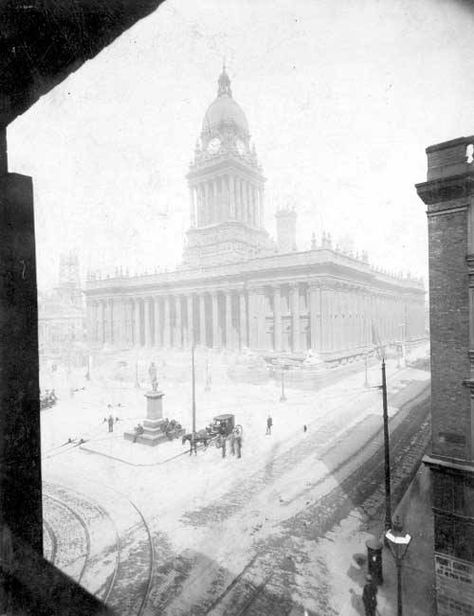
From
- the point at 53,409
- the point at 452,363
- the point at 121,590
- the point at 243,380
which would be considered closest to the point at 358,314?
the point at 243,380

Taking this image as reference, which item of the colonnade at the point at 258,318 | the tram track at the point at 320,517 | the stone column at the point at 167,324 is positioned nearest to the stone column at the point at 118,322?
the colonnade at the point at 258,318

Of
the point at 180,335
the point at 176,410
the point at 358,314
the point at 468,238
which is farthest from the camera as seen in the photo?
the point at 180,335

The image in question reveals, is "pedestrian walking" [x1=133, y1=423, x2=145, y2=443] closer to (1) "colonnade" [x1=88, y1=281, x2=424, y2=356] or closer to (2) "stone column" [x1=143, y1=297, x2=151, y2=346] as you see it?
(1) "colonnade" [x1=88, y1=281, x2=424, y2=356]

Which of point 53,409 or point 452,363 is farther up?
point 452,363

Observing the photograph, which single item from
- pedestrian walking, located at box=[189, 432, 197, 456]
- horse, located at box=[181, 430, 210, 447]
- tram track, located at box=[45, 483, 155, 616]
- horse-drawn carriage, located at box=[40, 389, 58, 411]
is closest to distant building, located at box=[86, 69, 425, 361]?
horse-drawn carriage, located at box=[40, 389, 58, 411]

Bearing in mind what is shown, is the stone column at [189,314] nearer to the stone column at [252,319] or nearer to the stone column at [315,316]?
the stone column at [252,319]

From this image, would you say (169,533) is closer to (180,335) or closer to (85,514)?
(85,514)

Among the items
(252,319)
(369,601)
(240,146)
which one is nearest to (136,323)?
(252,319)
